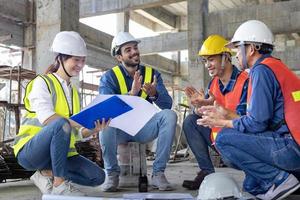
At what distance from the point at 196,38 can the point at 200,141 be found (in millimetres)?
7228

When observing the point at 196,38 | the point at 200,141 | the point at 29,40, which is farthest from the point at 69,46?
the point at 29,40

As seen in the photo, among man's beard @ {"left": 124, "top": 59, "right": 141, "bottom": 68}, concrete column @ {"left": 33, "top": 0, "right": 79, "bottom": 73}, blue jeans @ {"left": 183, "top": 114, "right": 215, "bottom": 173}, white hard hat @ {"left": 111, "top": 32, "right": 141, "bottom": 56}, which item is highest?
concrete column @ {"left": 33, "top": 0, "right": 79, "bottom": 73}

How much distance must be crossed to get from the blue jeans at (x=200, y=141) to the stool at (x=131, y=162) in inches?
20.5

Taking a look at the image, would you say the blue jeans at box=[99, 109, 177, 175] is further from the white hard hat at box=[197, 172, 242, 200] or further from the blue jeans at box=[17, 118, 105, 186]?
the white hard hat at box=[197, 172, 242, 200]

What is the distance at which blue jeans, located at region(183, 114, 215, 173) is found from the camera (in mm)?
3889

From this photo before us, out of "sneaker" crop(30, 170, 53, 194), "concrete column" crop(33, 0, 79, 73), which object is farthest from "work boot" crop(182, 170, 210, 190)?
"concrete column" crop(33, 0, 79, 73)

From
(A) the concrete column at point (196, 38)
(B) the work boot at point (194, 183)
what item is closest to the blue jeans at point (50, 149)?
(B) the work boot at point (194, 183)

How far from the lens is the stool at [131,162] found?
3.99 m

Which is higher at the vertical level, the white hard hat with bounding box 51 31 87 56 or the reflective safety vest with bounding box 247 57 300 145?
the white hard hat with bounding box 51 31 87 56

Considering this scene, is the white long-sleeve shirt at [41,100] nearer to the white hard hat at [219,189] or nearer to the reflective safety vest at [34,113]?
the reflective safety vest at [34,113]

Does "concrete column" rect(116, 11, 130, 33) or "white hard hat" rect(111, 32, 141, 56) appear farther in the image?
"concrete column" rect(116, 11, 130, 33)

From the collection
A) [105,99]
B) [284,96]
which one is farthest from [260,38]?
[105,99]

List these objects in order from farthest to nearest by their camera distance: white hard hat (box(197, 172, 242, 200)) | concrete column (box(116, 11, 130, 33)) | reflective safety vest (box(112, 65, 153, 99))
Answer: concrete column (box(116, 11, 130, 33))
reflective safety vest (box(112, 65, 153, 99))
white hard hat (box(197, 172, 242, 200))

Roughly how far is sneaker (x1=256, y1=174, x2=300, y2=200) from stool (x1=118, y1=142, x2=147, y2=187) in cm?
152
